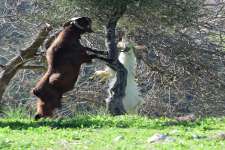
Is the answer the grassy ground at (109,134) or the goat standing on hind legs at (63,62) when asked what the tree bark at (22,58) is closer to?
the goat standing on hind legs at (63,62)

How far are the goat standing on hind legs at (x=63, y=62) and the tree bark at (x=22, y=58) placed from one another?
2.75 m

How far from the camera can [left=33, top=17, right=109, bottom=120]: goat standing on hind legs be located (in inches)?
360

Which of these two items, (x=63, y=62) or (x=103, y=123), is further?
(x=63, y=62)

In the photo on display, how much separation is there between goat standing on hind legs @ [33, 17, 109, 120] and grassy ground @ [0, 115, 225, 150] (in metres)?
0.82

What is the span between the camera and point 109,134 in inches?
273

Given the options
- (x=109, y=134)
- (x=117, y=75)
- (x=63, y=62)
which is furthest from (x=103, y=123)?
(x=117, y=75)

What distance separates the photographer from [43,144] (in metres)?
6.14

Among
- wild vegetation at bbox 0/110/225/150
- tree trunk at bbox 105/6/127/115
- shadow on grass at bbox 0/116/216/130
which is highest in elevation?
tree trunk at bbox 105/6/127/115

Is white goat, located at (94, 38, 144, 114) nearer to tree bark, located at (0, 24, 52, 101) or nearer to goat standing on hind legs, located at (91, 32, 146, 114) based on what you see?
goat standing on hind legs, located at (91, 32, 146, 114)

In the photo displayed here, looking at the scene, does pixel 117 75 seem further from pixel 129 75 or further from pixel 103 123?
pixel 103 123

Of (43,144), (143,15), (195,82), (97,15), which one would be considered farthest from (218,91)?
(43,144)

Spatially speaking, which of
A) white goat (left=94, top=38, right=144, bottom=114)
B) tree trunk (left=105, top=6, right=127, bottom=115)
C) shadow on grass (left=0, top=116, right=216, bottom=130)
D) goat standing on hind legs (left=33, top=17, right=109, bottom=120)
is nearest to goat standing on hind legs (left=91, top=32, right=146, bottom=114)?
white goat (left=94, top=38, right=144, bottom=114)

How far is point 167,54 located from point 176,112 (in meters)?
1.57

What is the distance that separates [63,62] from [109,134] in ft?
8.12
